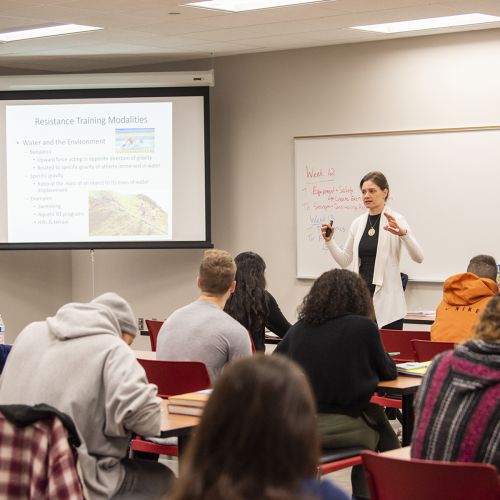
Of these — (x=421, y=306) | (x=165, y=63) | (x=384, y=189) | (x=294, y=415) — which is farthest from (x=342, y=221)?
(x=294, y=415)

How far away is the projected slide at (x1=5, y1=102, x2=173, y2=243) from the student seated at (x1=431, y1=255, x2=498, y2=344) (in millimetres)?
3834

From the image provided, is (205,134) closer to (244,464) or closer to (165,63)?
(165,63)

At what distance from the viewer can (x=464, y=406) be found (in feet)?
8.20

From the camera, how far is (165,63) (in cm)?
860

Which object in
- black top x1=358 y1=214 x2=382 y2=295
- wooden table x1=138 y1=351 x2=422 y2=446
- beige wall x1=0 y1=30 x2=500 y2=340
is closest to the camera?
wooden table x1=138 y1=351 x2=422 y2=446

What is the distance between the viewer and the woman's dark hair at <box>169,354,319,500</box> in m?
1.20

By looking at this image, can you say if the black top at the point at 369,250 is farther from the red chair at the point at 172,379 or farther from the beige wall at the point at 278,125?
the red chair at the point at 172,379

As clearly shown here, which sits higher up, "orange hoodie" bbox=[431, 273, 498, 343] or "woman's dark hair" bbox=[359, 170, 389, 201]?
"woman's dark hair" bbox=[359, 170, 389, 201]

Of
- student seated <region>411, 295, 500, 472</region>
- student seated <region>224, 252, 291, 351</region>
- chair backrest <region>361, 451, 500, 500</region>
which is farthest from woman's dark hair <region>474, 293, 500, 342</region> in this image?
student seated <region>224, 252, 291, 351</region>

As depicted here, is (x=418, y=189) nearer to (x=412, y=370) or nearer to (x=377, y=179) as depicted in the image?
(x=377, y=179)

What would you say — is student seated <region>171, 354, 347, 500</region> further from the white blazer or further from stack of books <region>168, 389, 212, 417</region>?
the white blazer

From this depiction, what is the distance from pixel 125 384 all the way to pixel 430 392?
90cm

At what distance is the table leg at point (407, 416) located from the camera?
13.6ft

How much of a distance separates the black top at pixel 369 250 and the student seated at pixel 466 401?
145 inches
